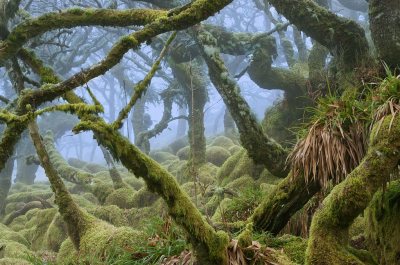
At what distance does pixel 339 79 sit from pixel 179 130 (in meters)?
26.1

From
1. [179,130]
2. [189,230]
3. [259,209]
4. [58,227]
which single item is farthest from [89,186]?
[179,130]

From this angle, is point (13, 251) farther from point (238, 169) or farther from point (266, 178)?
point (266, 178)

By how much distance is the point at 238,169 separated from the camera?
A: 7289 mm

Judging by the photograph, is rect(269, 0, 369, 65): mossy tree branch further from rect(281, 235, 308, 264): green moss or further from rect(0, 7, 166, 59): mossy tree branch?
rect(281, 235, 308, 264): green moss

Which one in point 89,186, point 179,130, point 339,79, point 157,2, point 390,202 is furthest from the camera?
point 179,130

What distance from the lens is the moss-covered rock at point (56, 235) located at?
6.65 metres

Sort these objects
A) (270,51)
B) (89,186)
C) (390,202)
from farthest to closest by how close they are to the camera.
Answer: (270,51)
(89,186)
(390,202)

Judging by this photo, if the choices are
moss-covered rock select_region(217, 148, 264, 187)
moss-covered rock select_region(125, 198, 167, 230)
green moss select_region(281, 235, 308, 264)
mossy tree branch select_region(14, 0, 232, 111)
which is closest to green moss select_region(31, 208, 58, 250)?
moss-covered rock select_region(125, 198, 167, 230)

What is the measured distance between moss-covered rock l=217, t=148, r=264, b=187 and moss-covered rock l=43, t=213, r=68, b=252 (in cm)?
427

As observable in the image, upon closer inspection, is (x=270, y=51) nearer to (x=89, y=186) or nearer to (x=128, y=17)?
(x=128, y=17)

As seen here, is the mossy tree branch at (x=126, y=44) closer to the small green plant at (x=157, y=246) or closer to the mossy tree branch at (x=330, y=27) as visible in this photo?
the small green plant at (x=157, y=246)

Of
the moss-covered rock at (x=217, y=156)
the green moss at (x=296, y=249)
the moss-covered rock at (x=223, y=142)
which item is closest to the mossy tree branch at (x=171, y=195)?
the green moss at (x=296, y=249)

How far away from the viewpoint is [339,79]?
6.37 m

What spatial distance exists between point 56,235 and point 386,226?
22.8 feet
